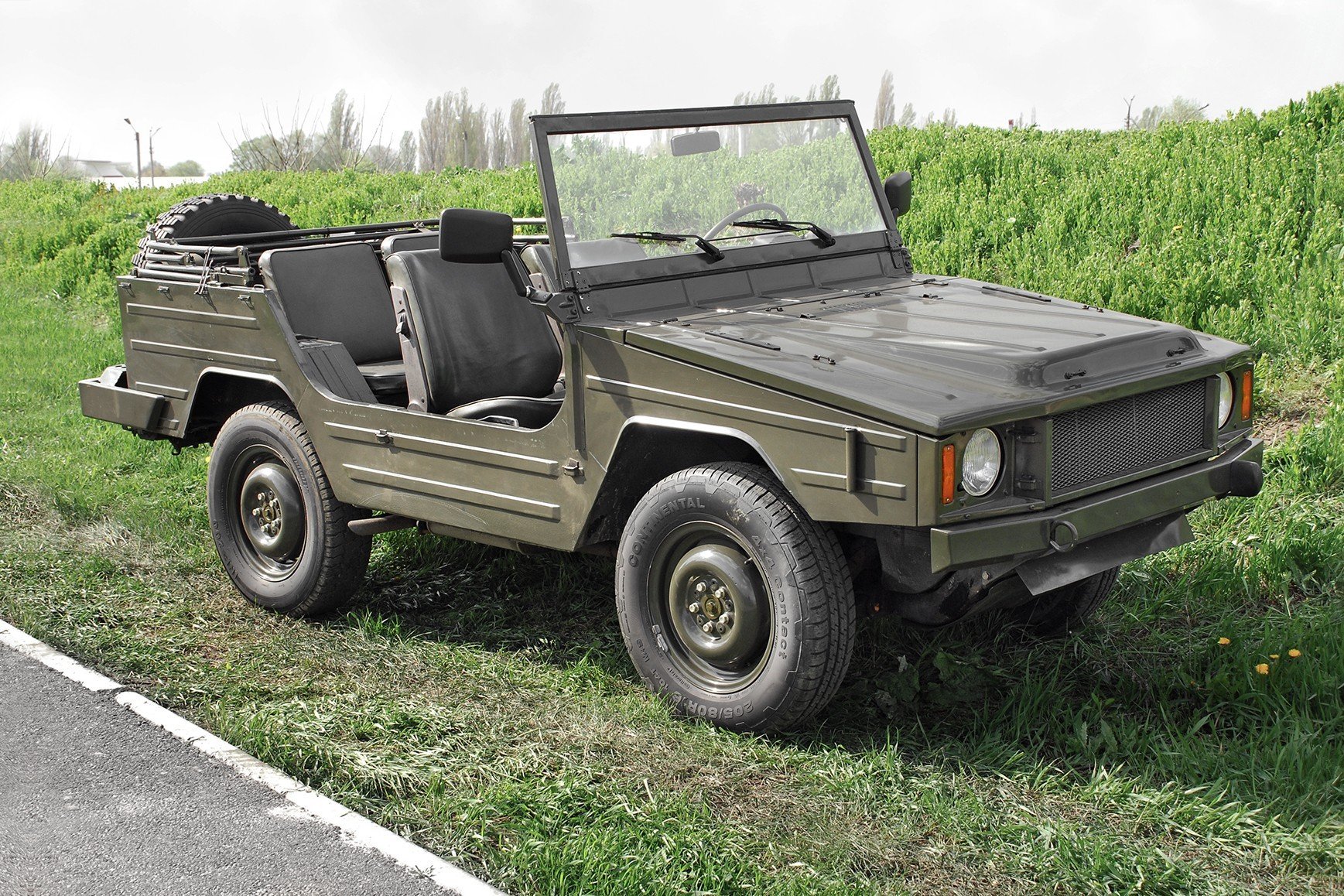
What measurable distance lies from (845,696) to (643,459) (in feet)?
3.47

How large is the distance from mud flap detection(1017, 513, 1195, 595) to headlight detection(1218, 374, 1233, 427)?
41cm

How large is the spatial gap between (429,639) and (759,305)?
1880 mm

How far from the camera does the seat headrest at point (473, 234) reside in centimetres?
427

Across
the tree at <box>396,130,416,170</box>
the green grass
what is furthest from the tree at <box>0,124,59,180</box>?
the green grass

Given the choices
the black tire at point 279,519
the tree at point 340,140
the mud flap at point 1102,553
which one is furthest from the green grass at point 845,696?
the tree at point 340,140

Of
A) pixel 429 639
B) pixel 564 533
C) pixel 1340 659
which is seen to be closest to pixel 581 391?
pixel 564 533

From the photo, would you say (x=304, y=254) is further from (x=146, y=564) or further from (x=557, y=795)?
(x=557, y=795)

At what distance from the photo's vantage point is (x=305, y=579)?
5.42 meters

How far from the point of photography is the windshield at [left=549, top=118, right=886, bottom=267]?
462 cm

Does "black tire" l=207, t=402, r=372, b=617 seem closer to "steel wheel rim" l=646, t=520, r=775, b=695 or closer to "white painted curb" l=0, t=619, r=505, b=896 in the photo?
"white painted curb" l=0, t=619, r=505, b=896

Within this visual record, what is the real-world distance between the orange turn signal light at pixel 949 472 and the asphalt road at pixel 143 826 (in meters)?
1.65

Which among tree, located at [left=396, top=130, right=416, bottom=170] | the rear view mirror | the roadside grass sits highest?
tree, located at [left=396, top=130, right=416, bottom=170]

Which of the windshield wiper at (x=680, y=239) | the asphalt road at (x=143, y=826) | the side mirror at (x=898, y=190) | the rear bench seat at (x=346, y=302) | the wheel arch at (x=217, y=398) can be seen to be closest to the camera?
the asphalt road at (x=143, y=826)

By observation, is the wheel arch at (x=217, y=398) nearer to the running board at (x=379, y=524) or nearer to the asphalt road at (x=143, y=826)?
the running board at (x=379, y=524)
